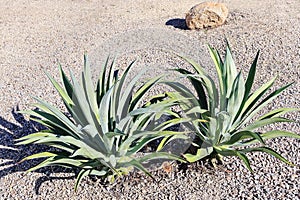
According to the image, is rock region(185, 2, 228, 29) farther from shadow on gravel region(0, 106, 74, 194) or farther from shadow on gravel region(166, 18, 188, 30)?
shadow on gravel region(0, 106, 74, 194)

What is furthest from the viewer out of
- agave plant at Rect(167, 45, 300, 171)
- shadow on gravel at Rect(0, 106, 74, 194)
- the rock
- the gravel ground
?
the rock

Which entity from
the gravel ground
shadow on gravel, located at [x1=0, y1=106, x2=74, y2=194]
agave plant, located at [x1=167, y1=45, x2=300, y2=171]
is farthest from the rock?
shadow on gravel, located at [x1=0, y1=106, x2=74, y2=194]

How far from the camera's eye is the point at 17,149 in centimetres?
342

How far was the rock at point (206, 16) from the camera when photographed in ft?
17.1

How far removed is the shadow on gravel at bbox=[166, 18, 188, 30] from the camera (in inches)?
216

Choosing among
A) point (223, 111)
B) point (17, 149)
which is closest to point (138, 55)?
A: point (17, 149)

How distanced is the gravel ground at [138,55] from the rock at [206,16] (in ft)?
0.37

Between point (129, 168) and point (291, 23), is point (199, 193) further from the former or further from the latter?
point (291, 23)

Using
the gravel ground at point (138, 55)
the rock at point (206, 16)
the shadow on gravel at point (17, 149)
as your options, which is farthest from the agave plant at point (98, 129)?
the rock at point (206, 16)

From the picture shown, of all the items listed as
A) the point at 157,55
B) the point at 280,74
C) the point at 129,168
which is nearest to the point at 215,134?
the point at 129,168

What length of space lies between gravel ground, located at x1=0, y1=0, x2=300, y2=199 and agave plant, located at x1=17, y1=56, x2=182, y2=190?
0.23 m

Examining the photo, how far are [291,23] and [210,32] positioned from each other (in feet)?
3.41

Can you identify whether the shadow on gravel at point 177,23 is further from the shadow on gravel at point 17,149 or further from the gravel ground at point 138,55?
the shadow on gravel at point 17,149

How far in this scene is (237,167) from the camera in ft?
9.91
